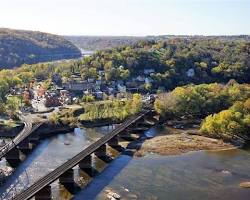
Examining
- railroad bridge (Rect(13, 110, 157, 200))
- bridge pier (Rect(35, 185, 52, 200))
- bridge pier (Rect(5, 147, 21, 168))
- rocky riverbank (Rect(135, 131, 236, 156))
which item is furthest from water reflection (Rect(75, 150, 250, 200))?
bridge pier (Rect(5, 147, 21, 168))

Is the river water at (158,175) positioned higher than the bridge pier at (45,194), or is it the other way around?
the bridge pier at (45,194)

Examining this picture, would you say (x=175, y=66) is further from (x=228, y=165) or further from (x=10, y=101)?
(x=228, y=165)

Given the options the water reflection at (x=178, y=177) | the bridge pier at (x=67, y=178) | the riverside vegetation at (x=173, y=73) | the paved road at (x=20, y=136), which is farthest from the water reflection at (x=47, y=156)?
the riverside vegetation at (x=173, y=73)

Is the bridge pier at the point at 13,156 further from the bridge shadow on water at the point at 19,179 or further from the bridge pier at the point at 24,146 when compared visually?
the bridge pier at the point at 24,146

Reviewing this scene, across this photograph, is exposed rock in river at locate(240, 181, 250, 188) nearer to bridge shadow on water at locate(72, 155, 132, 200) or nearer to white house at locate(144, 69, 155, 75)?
bridge shadow on water at locate(72, 155, 132, 200)

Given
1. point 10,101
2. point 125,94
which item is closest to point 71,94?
point 125,94

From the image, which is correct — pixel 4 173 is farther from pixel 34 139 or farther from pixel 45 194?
pixel 34 139
